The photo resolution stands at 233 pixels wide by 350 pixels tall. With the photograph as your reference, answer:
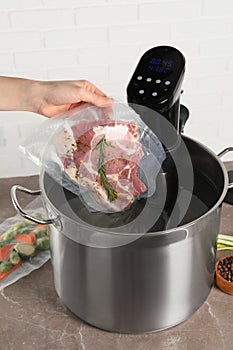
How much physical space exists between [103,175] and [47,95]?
23 centimetres

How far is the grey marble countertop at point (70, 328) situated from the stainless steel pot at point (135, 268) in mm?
22

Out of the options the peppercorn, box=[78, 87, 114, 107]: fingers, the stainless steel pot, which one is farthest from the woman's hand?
the peppercorn

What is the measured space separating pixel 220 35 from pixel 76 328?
1207 mm

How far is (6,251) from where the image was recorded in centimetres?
130

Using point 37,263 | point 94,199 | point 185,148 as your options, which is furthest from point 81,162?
point 37,263

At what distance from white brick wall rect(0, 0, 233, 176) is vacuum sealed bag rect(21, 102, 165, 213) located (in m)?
0.86

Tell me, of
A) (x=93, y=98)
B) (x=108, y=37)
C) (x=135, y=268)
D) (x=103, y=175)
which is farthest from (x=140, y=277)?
(x=108, y=37)

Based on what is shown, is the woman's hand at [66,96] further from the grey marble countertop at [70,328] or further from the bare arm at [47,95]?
the grey marble countertop at [70,328]

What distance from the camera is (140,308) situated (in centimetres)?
108

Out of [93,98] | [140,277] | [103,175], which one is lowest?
[140,277]

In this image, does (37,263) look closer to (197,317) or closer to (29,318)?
(29,318)

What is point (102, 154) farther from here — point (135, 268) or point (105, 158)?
point (135, 268)

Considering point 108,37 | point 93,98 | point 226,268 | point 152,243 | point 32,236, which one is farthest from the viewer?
point 108,37

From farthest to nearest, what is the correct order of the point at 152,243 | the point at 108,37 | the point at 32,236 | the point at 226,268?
1. the point at 108,37
2. the point at 32,236
3. the point at 226,268
4. the point at 152,243
